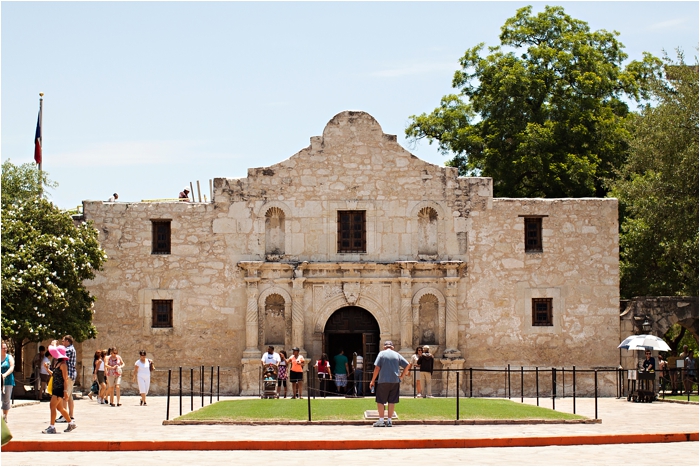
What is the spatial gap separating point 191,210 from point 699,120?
14.6m

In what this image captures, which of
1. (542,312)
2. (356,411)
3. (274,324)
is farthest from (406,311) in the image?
(356,411)

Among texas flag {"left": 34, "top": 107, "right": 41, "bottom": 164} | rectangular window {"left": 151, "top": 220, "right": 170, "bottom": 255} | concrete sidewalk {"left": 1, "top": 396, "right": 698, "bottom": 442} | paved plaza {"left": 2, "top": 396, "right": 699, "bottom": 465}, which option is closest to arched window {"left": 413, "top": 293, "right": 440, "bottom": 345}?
rectangular window {"left": 151, "top": 220, "right": 170, "bottom": 255}

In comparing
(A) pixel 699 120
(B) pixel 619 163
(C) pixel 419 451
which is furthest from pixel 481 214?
(C) pixel 419 451

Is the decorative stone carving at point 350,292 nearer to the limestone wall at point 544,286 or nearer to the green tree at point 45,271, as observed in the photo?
the limestone wall at point 544,286

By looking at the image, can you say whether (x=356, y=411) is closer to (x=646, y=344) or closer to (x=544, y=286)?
(x=646, y=344)

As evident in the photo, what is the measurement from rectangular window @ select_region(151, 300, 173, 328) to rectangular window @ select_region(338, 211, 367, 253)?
17.3 ft

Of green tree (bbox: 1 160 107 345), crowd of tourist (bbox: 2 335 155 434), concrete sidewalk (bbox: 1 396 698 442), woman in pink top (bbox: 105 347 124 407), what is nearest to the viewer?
concrete sidewalk (bbox: 1 396 698 442)

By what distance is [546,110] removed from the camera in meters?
42.7

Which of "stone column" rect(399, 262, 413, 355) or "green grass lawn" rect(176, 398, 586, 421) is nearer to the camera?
"green grass lawn" rect(176, 398, 586, 421)

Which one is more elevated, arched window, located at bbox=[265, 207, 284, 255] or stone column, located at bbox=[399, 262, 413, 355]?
arched window, located at bbox=[265, 207, 284, 255]

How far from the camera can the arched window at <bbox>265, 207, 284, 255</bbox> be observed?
3284cm

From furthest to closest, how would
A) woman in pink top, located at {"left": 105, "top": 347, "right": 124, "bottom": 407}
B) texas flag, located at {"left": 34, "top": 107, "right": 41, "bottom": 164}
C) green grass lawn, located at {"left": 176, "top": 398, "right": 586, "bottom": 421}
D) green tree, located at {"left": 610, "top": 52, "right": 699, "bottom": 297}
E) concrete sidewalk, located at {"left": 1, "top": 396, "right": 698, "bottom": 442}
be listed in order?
1. texas flag, located at {"left": 34, "top": 107, "right": 41, "bottom": 164}
2. green tree, located at {"left": 610, "top": 52, "right": 699, "bottom": 297}
3. woman in pink top, located at {"left": 105, "top": 347, "right": 124, "bottom": 407}
4. green grass lawn, located at {"left": 176, "top": 398, "right": 586, "bottom": 421}
5. concrete sidewalk, located at {"left": 1, "top": 396, "right": 698, "bottom": 442}

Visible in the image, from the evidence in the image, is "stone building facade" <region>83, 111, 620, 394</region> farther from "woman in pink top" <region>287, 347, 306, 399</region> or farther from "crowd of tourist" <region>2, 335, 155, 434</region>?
"woman in pink top" <region>287, 347, 306, 399</region>

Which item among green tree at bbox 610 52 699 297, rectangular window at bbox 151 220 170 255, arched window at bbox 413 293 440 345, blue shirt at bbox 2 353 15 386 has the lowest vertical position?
blue shirt at bbox 2 353 15 386
